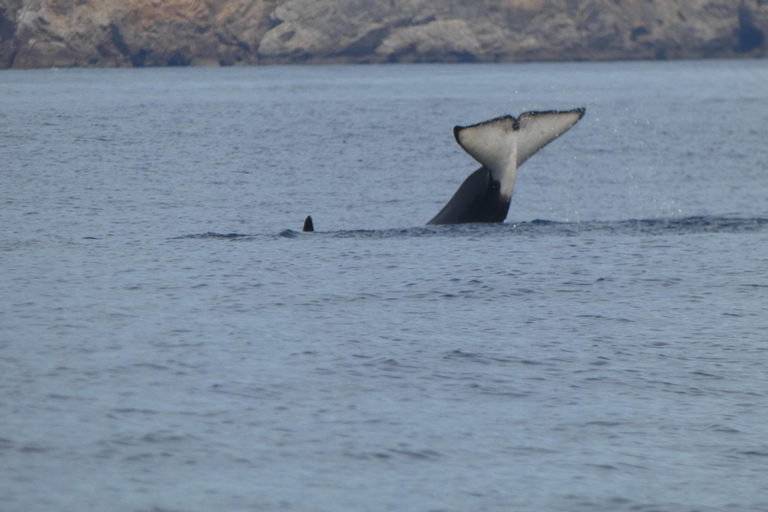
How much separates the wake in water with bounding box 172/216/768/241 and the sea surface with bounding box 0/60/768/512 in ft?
0.30

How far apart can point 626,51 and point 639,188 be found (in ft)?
481

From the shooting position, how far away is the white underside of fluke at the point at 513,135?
1683 centimetres

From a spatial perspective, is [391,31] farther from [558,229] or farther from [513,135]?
[513,135]

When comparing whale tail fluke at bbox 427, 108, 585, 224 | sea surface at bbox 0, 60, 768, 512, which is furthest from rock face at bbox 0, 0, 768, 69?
whale tail fluke at bbox 427, 108, 585, 224

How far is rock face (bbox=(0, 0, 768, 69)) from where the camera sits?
509 ft

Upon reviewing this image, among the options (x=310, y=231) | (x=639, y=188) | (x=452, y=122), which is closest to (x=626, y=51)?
(x=452, y=122)

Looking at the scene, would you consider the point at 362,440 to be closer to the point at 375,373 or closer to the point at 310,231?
the point at 375,373

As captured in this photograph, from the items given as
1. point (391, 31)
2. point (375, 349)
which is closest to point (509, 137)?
point (375, 349)

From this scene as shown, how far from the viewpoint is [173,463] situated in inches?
337

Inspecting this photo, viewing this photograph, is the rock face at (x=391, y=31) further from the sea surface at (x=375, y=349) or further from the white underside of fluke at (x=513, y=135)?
the white underside of fluke at (x=513, y=135)

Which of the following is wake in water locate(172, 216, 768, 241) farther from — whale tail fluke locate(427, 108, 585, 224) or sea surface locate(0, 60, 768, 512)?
whale tail fluke locate(427, 108, 585, 224)

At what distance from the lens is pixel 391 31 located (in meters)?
164

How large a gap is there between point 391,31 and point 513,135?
493 feet

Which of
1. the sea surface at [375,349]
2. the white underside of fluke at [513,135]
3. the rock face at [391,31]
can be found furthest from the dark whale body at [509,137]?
the rock face at [391,31]
